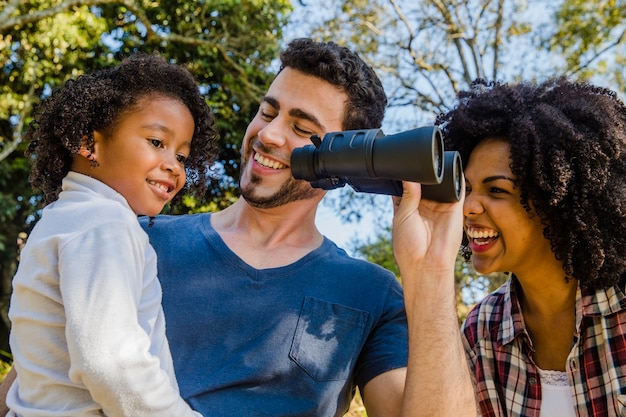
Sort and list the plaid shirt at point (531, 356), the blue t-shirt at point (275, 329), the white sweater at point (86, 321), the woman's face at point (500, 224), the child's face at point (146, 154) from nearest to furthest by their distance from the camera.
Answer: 1. the white sweater at point (86, 321)
2. the child's face at point (146, 154)
3. the blue t-shirt at point (275, 329)
4. the plaid shirt at point (531, 356)
5. the woman's face at point (500, 224)

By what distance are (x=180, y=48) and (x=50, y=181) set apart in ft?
21.0

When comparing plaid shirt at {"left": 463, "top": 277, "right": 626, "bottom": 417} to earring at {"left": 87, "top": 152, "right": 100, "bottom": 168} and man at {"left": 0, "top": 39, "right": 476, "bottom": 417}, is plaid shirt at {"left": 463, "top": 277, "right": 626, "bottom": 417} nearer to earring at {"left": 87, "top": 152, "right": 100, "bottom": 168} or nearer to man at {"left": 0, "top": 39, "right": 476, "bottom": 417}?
man at {"left": 0, "top": 39, "right": 476, "bottom": 417}

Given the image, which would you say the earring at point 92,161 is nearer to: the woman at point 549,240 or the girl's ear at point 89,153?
the girl's ear at point 89,153

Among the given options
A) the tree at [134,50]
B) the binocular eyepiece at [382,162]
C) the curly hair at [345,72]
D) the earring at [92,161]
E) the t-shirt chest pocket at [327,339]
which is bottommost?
the t-shirt chest pocket at [327,339]

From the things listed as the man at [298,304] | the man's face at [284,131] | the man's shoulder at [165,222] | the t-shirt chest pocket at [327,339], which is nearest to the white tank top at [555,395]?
the man at [298,304]

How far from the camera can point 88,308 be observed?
129cm

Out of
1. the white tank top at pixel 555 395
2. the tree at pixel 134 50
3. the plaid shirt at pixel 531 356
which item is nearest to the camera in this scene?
the plaid shirt at pixel 531 356

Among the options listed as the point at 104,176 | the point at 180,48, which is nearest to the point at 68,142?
the point at 104,176

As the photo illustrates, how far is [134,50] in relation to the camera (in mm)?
7816

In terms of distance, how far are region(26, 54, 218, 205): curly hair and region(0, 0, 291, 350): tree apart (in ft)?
18.1

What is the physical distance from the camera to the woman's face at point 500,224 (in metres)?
2.36

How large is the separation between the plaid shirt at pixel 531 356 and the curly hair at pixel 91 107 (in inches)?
56.6

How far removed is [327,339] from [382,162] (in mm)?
689

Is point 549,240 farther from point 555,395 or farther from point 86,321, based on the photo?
point 86,321
